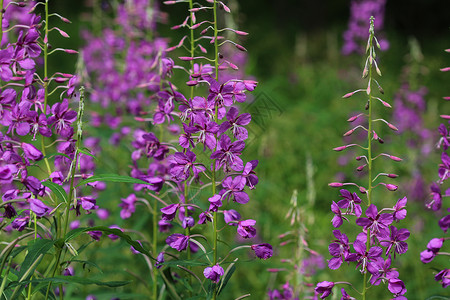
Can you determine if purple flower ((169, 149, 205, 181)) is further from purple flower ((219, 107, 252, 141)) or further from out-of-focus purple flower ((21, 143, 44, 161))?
out-of-focus purple flower ((21, 143, 44, 161))

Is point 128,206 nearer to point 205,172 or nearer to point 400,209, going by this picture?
point 205,172

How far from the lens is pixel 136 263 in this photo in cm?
398

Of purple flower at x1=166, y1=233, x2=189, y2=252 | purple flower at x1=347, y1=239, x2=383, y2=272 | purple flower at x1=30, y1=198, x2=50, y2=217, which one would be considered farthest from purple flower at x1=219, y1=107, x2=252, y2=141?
purple flower at x1=30, y1=198, x2=50, y2=217

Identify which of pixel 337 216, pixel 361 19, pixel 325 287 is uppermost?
pixel 361 19

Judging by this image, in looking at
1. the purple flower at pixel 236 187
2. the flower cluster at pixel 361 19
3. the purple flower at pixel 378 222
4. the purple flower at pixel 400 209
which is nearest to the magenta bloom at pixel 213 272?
the purple flower at pixel 236 187

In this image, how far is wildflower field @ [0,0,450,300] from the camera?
6.38 feet

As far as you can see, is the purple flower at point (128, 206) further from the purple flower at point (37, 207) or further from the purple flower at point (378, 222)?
the purple flower at point (378, 222)

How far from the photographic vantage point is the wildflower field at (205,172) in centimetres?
194

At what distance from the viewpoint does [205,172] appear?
7.49 feet

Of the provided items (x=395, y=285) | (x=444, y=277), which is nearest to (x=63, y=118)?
(x=395, y=285)

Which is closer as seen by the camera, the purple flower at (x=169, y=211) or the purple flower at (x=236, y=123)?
the purple flower at (x=236, y=123)

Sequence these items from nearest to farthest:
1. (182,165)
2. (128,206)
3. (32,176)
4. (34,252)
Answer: (34,252) → (32,176) → (182,165) → (128,206)

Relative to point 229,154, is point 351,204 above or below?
below

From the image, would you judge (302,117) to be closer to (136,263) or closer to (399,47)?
(136,263)
